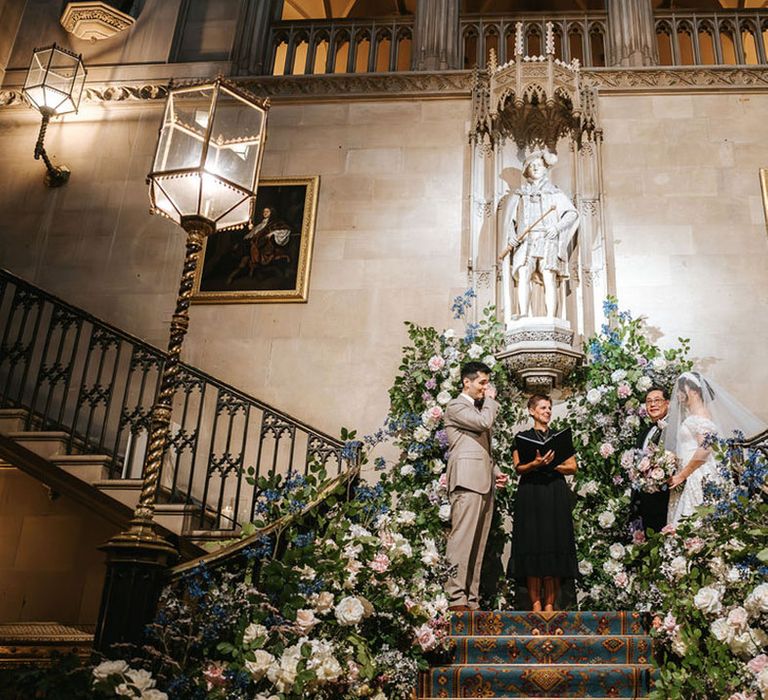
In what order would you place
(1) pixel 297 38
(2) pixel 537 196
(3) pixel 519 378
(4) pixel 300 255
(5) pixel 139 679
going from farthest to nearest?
(1) pixel 297 38 < (4) pixel 300 255 < (2) pixel 537 196 < (3) pixel 519 378 < (5) pixel 139 679

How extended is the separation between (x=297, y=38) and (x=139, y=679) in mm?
8360

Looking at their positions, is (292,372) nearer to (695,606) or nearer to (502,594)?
(502,594)

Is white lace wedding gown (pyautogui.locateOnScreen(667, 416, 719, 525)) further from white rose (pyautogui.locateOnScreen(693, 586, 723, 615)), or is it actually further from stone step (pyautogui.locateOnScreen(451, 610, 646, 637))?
white rose (pyautogui.locateOnScreen(693, 586, 723, 615))

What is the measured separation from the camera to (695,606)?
3.61 meters

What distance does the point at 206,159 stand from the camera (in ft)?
14.1

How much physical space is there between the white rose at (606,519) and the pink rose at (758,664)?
2683mm

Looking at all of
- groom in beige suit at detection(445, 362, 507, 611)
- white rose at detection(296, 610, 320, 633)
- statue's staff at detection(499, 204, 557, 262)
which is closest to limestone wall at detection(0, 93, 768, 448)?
statue's staff at detection(499, 204, 557, 262)

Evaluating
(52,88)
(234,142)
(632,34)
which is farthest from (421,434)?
(52,88)

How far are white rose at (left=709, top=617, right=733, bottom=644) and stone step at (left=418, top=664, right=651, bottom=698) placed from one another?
22.4 inches

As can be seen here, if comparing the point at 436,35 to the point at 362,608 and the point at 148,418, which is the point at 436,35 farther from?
the point at 362,608

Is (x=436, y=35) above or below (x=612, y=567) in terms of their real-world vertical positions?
above

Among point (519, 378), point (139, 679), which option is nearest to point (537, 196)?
point (519, 378)

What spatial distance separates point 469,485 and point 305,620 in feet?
6.24

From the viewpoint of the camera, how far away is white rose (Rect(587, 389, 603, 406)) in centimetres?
635
